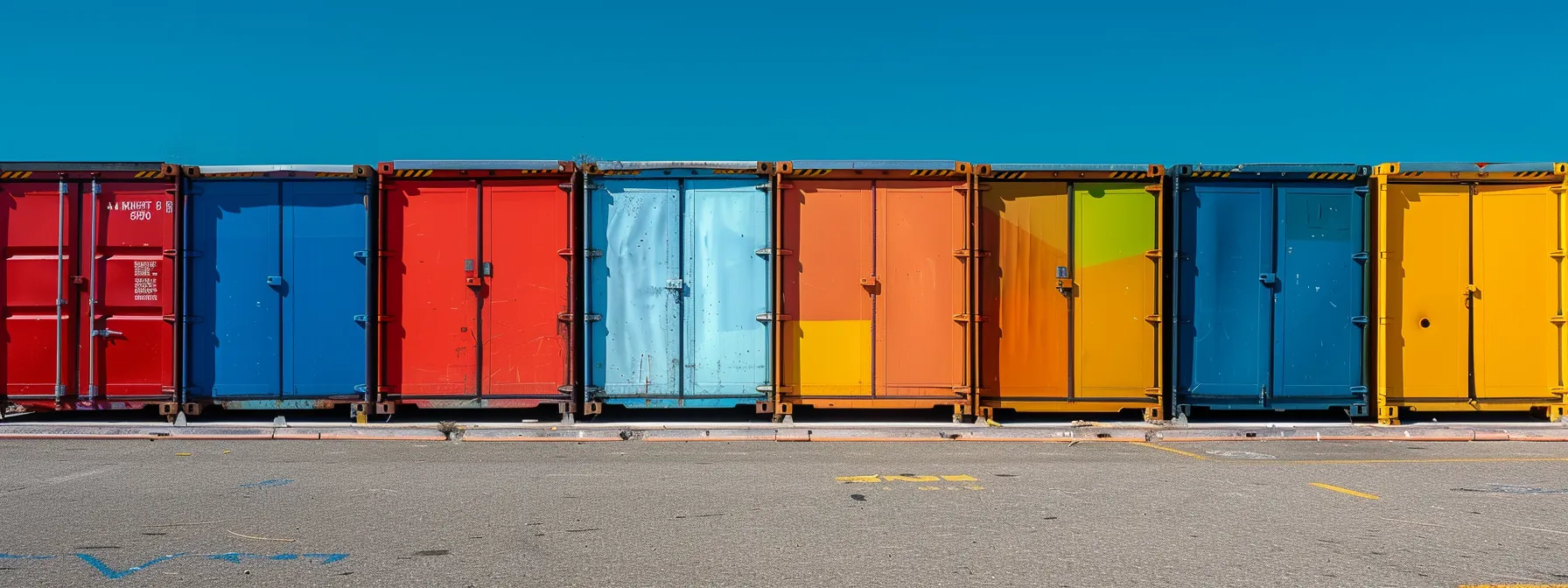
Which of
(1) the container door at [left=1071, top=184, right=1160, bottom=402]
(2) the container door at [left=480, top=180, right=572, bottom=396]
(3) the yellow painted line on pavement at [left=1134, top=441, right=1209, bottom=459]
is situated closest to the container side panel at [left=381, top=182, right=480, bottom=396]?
(2) the container door at [left=480, top=180, right=572, bottom=396]

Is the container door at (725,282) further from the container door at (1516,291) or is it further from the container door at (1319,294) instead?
the container door at (1516,291)

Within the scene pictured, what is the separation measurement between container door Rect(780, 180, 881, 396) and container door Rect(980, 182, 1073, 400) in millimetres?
1272

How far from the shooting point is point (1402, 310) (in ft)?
30.8

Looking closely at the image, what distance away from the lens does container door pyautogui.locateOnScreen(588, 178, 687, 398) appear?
9.40 metres

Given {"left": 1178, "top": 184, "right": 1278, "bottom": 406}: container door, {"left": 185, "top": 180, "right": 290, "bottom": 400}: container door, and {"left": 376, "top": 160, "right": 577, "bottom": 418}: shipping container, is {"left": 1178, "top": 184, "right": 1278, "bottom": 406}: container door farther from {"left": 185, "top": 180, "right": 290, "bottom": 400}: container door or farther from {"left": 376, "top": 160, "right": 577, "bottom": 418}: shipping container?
{"left": 185, "top": 180, "right": 290, "bottom": 400}: container door

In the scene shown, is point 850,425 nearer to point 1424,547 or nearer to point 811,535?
point 811,535

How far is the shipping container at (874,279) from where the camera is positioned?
370 inches

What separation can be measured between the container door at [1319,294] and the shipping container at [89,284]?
38.8ft

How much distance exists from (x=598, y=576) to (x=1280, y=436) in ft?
25.9

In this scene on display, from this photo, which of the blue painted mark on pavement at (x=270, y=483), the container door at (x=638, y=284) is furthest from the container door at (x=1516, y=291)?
the blue painted mark on pavement at (x=270, y=483)

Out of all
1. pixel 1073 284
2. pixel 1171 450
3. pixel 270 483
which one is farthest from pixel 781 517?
pixel 1073 284

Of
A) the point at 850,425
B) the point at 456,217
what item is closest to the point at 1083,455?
the point at 850,425

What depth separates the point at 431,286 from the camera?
9.41 m

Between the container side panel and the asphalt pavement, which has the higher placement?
the container side panel
